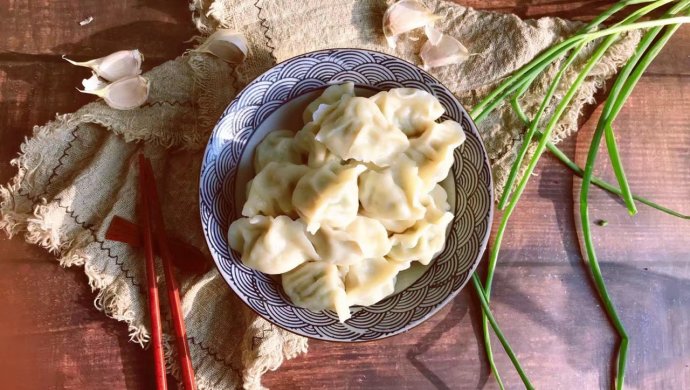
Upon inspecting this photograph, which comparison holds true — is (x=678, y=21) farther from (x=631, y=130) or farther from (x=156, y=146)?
(x=156, y=146)

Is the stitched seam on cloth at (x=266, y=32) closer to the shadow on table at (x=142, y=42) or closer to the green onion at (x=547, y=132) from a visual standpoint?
the shadow on table at (x=142, y=42)

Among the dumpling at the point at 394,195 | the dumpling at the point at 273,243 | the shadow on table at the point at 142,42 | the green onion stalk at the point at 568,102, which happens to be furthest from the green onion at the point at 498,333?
the shadow on table at the point at 142,42

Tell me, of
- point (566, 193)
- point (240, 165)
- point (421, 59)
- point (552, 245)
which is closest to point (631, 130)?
point (566, 193)

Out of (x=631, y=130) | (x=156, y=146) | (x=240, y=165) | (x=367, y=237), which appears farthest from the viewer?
(x=631, y=130)

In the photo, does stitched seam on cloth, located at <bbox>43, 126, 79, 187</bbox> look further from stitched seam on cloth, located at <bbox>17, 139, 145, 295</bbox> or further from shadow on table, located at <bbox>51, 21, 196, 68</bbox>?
shadow on table, located at <bbox>51, 21, 196, 68</bbox>

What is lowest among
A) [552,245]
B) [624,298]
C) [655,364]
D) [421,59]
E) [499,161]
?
[655,364]
